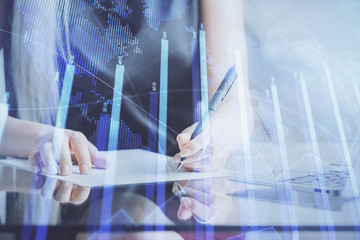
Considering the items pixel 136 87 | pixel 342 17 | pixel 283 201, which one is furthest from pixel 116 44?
pixel 342 17

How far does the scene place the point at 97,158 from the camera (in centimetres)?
45

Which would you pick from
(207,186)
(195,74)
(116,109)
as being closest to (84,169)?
(116,109)

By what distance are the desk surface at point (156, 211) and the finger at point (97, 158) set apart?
2.7 inches

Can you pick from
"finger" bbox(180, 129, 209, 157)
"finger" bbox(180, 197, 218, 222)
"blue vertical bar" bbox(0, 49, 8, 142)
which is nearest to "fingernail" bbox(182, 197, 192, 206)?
"finger" bbox(180, 197, 218, 222)

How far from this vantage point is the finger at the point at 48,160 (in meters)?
0.39

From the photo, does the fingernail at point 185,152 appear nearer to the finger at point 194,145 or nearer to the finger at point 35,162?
the finger at point 194,145

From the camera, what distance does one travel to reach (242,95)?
0.60 m

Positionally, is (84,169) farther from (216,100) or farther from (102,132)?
(216,100)

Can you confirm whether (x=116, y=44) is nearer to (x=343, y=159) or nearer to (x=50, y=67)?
(x=50, y=67)

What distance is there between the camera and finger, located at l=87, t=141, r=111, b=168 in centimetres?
44

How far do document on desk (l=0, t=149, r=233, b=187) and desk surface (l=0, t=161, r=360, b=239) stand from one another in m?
0.01

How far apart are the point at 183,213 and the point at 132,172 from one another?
135mm

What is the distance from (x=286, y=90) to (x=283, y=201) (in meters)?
0.35

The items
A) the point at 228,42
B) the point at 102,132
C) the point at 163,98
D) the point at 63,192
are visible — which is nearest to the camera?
the point at 63,192
